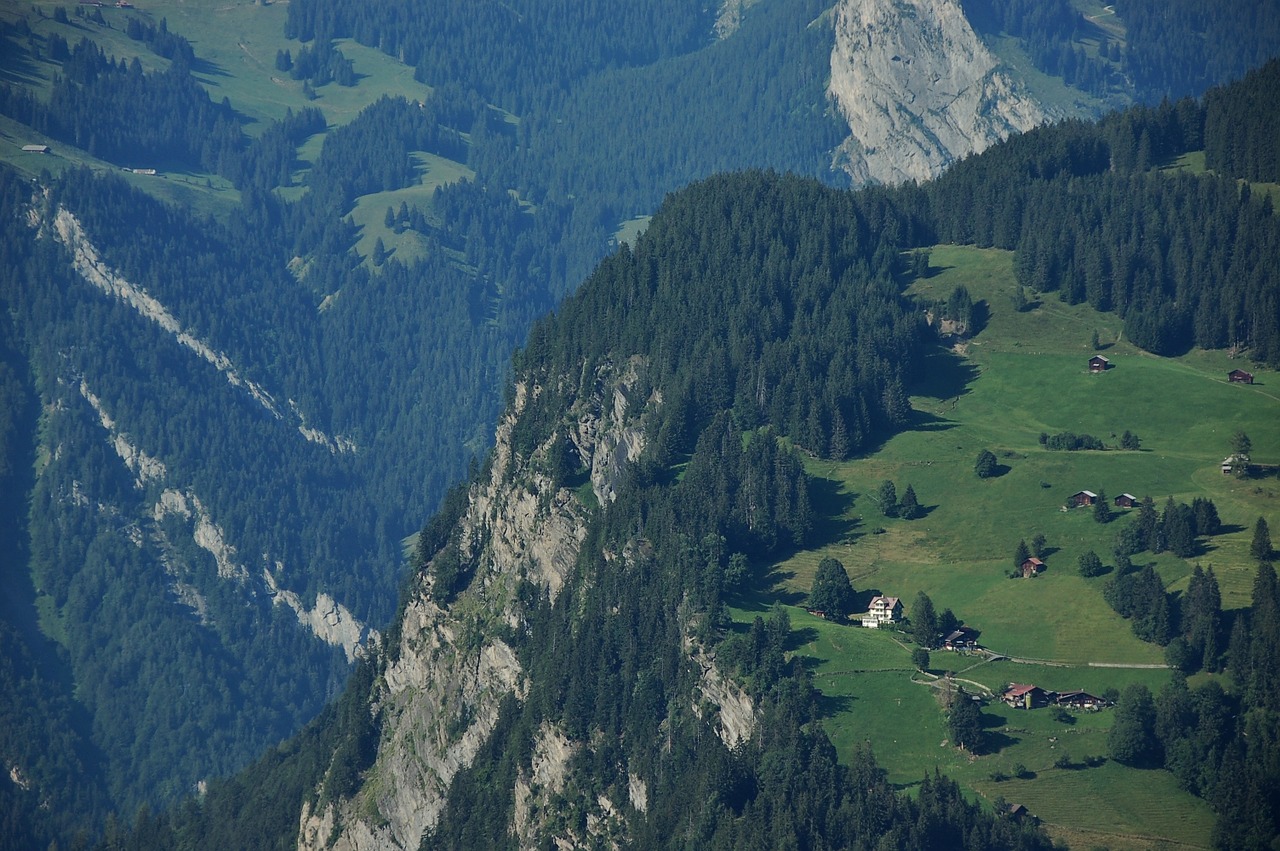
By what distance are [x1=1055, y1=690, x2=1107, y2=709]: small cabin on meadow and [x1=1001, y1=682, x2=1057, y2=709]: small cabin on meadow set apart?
874 millimetres

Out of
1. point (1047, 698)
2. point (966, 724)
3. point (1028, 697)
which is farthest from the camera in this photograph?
point (1047, 698)

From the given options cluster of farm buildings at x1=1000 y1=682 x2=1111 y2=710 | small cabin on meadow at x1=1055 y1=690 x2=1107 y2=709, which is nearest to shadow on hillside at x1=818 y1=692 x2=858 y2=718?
cluster of farm buildings at x1=1000 y1=682 x2=1111 y2=710

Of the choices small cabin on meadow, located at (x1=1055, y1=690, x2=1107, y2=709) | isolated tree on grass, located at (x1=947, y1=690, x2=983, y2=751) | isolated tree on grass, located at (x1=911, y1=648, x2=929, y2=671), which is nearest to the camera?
isolated tree on grass, located at (x1=947, y1=690, x2=983, y2=751)

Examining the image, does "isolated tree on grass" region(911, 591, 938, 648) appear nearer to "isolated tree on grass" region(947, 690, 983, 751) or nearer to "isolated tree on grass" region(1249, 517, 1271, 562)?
"isolated tree on grass" region(947, 690, 983, 751)

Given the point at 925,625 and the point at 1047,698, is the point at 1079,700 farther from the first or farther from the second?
the point at 925,625

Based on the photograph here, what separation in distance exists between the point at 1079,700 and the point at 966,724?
473 inches

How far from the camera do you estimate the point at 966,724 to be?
182m

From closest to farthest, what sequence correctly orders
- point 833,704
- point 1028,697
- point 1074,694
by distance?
1. point 1028,697
2. point 1074,694
3. point 833,704

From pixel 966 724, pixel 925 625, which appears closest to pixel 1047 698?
pixel 966 724

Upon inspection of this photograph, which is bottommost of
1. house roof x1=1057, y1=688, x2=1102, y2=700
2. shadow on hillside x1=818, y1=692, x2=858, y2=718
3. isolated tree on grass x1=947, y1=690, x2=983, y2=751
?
shadow on hillside x1=818, y1=692, x2=858, y2=718

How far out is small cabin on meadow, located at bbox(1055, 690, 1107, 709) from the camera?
612 ft

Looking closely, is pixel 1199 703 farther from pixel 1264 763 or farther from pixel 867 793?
pixel 867 793

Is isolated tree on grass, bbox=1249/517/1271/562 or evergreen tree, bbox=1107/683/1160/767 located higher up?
isolated tree on grass, bbox=1249/517/1271/562

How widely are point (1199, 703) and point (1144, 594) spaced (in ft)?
55.6
